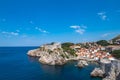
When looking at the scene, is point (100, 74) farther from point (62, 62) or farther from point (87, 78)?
point (62, 62)

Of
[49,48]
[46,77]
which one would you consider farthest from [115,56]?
[46,77]

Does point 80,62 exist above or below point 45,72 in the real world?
above

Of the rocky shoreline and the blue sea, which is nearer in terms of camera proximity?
the rocky shoreline

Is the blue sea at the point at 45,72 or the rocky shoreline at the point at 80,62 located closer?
the rocky shoreline at the point at 80,62

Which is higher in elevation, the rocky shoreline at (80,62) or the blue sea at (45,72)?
the rocky shoreline at (80,62)

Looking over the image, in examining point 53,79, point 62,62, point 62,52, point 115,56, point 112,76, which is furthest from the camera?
point 62,52

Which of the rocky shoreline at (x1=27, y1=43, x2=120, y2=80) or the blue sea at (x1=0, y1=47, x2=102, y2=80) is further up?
the rocky shoreline at (x1=27, y1=43, x2=120, y2=80)

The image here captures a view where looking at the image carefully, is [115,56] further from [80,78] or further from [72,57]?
[80,78]

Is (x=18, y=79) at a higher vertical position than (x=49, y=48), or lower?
lower

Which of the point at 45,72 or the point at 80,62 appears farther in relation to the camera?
the point at 80,62

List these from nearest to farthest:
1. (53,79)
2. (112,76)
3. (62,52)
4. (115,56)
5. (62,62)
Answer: (112,76) < (53,79) < (62,62) < (115,56) < (62,52)

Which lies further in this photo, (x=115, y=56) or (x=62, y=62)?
(x=115, y=56)
